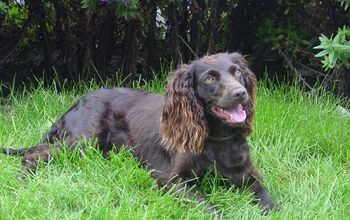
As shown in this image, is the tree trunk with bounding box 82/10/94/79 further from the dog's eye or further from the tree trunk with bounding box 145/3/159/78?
the dog's eye

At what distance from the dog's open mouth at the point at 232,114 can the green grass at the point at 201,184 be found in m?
0.38

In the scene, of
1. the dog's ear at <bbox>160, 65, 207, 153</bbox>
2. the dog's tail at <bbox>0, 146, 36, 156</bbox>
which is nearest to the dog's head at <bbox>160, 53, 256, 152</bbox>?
the dog's ear at <bbox>160, 65, 207, 153</bbox>

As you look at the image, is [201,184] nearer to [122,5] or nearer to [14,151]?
[14,151]

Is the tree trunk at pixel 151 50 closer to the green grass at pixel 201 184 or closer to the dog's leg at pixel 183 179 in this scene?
the green grass at pixel 201 184

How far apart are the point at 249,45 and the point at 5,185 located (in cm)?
356

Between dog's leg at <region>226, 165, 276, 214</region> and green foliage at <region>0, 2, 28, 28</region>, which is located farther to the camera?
green foliage at <region>0, 2, 28, 28</region>

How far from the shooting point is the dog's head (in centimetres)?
402

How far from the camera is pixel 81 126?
4684mm

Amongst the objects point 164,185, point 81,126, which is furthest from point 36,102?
point 164,185

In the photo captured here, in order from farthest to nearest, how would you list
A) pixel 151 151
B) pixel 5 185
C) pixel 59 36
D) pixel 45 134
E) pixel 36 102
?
pixel 59 36
pixel 36 102
pixel 45 134
pixel 151 151
pixel 5 185

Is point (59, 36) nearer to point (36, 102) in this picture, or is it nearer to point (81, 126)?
point (36, 102)

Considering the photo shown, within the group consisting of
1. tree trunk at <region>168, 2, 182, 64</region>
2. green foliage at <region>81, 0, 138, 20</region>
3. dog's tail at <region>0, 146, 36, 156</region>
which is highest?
green foliage at <region>81, 0, 138, 20</region>

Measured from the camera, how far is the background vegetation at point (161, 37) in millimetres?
6434

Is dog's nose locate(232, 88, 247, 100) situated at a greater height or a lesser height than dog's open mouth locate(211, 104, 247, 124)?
greater
